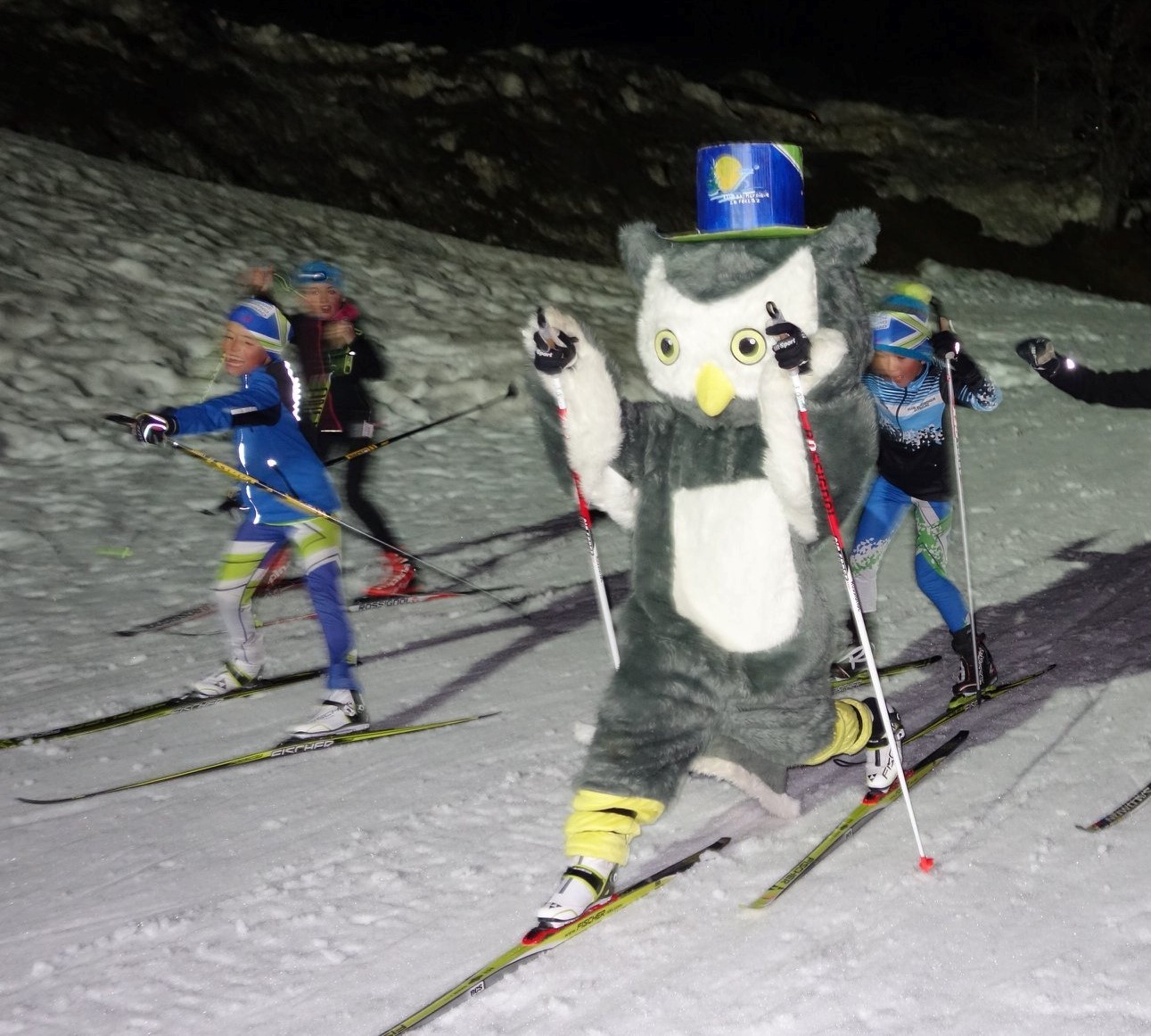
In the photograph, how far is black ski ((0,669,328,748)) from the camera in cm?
491

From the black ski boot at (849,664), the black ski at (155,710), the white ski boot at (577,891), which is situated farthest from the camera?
the black ski boot at (849,664)

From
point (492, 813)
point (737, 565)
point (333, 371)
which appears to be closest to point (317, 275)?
point (333, 371)

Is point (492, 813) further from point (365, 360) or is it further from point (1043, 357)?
point (365, 360)

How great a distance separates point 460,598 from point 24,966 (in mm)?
3551

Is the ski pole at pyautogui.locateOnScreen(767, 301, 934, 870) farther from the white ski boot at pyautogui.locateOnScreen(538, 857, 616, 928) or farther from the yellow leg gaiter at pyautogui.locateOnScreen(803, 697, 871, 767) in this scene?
the white ski boot at pyautogui.locateOnScreen(538, 857, 616, 928)

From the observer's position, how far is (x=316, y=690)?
17.5 feet

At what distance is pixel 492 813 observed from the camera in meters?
4.14

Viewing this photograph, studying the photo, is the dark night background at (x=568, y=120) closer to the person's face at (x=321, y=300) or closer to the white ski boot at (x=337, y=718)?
the person's face at (x=321, y=300)

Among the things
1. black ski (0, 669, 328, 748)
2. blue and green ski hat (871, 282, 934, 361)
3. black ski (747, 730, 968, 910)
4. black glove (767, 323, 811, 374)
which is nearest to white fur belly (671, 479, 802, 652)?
black glove (767, 323, 811, 374)

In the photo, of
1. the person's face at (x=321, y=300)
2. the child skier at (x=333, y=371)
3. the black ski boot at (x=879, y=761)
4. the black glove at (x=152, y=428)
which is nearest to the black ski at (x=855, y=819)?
the black ski boot at (x=879, y=761)

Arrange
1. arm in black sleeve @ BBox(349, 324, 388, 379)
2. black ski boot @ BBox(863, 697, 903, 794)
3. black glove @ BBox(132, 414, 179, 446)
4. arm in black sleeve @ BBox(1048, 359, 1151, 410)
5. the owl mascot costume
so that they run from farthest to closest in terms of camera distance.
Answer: arm in black sleeve @ BBox(349, 324, 388, 379) → black glove @ BBox(132, 414, 179, 446) → arm in black sleeve @ BBox(1048, 359, 1151, 410) → black ski boot @ BBox(863, 697, 903, 794) → the owl mascot costume

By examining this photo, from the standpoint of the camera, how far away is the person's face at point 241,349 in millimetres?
4766

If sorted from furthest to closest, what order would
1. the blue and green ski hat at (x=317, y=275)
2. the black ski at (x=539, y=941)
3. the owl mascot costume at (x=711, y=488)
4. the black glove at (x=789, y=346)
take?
the blue and green ski hat at (x=317, y=275)
the owl mascot costume at (x=711, y=488)
the black glove at (x=789, y=346)
the black ski at (x=539, y=941)

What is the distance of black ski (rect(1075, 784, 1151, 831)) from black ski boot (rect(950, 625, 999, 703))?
101 centimetres
